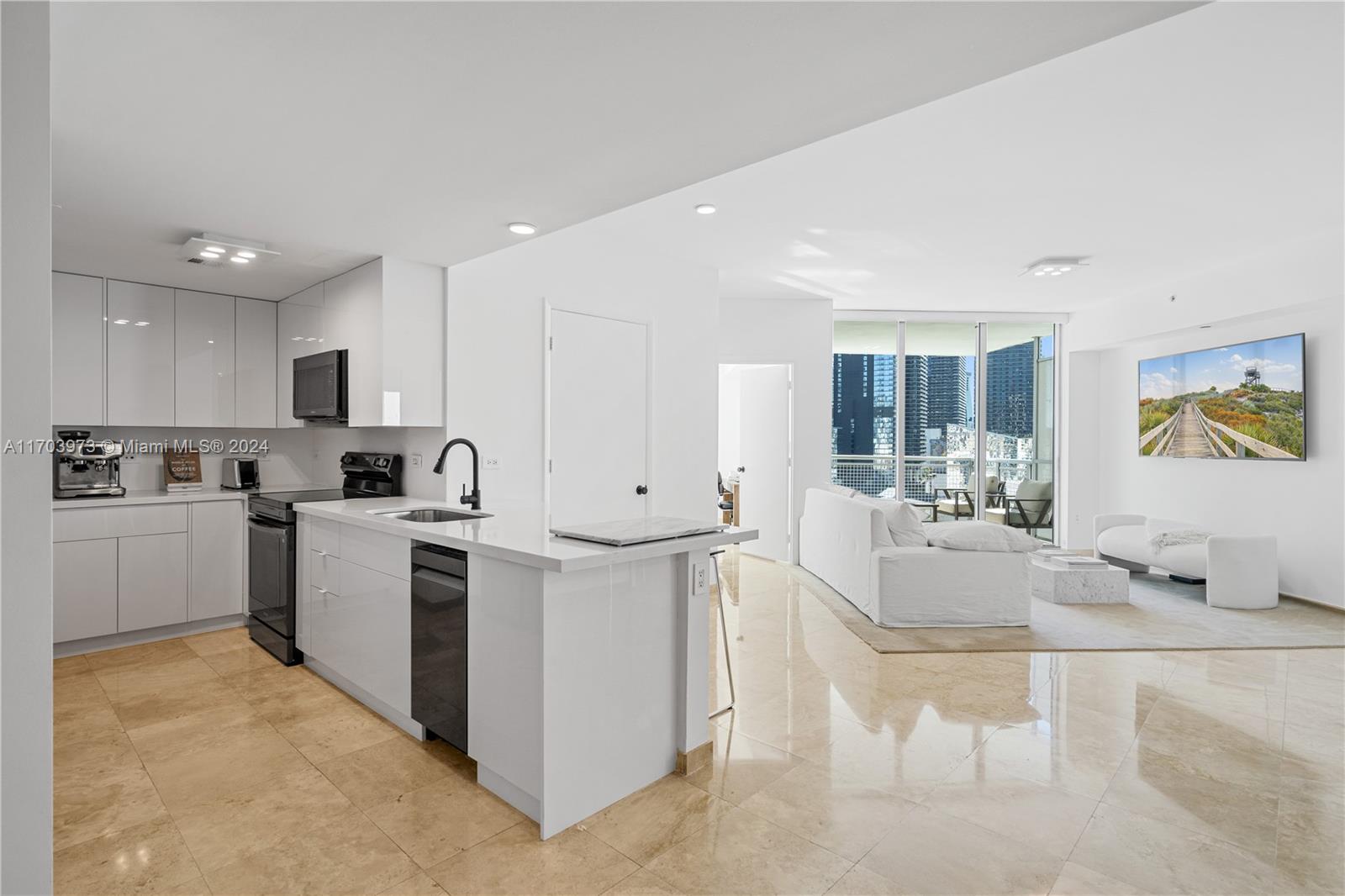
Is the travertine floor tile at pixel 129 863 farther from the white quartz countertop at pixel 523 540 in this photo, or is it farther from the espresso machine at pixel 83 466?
the espresso machine at pixel 83 466

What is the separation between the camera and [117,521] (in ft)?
12.6

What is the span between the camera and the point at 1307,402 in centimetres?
518

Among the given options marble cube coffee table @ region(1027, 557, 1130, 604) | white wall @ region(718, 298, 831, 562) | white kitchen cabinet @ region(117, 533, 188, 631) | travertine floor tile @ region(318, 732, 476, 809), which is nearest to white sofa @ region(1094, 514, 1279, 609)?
marble cube coffee table @ region(1027, 557, 1130, 604)

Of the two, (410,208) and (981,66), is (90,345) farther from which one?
(981,66)

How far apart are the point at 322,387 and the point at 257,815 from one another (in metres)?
2.47

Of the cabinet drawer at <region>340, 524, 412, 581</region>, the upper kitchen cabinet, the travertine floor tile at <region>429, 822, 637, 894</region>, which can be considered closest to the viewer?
the travertine floor tile at <region>429, 822, 637, 894</region>

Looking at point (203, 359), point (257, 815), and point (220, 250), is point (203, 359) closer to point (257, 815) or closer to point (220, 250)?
point (220, 250)

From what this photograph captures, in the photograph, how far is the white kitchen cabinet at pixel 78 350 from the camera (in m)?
3.97

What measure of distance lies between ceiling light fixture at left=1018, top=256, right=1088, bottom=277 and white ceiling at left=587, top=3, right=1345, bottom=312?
0.13 metres

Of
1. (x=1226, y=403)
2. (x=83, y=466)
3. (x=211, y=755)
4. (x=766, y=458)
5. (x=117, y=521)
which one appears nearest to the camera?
(x=211, y=755)

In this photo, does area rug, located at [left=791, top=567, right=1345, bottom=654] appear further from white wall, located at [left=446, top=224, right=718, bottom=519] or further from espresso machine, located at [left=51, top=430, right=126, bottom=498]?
espresso machine, located at [left=51, top=430, right=126, bottom=498]

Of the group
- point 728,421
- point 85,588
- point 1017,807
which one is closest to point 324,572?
point 85,588

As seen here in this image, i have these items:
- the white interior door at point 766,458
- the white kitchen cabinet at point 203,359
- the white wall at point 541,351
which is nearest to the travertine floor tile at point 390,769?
the white wall at point 541,351

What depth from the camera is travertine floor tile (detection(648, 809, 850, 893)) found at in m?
1.85
